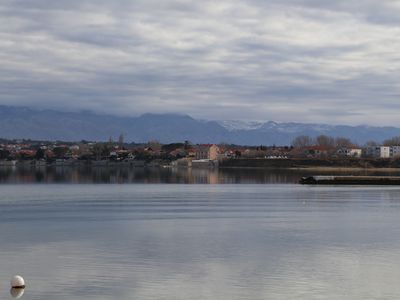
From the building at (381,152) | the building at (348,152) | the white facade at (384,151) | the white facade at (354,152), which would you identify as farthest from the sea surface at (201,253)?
the building at (381,152)

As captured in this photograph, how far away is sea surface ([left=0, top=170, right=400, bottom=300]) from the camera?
16981 millimetres

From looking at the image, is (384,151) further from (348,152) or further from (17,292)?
(17,292)

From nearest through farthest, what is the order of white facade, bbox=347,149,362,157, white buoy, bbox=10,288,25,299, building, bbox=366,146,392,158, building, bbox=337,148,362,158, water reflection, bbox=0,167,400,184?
white buoy, bbox=10,288,25,299 < water reflection, bbox=0,167,400,184 < building, bbox=337,148,362,158 < white facade, bbox=347,149,362,157 < building, bbox=366,146,392,158

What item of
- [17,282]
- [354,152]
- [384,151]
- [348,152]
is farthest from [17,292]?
[384,151]

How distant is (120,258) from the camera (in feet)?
69.6

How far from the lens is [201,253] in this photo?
22094 mm

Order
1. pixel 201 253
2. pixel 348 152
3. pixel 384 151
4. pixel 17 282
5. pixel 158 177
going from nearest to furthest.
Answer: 1. pixel 17 282
2. pixel 201 253
3. pixel 158 177
4. pixel 348 152
5. pixel 384 151

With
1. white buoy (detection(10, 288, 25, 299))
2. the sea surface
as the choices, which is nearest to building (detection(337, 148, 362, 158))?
the sea surface

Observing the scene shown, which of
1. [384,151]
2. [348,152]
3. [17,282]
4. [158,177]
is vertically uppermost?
[384,151]

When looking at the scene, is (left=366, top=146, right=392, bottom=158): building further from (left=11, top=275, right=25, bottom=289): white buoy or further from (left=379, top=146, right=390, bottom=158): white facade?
(left=11, top=275, right=25, bottom=289): white buoy

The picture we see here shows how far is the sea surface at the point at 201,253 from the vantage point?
55.7 ft

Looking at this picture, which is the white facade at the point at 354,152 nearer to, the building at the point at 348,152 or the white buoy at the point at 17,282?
the building at the point at 348,152

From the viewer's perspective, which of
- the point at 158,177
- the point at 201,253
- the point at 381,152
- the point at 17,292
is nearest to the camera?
the point at 17,292

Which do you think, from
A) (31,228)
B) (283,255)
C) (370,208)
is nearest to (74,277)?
(283,255)
